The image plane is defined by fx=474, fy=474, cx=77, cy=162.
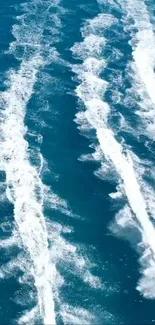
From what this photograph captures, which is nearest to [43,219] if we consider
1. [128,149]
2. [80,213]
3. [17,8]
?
[80,213]

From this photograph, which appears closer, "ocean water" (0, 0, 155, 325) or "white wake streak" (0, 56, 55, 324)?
"ocean water" (0, 0, 155, 325)

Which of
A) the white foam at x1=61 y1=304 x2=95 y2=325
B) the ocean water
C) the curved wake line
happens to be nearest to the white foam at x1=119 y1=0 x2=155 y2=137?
the ocean water

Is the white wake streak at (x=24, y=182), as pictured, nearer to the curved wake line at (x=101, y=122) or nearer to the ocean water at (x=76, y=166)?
the ocean water at (x=76, y=166)

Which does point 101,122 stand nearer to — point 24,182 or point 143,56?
point 24,182

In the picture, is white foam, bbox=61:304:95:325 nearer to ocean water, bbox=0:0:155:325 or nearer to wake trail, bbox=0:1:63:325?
ocean water, bbox=0:0:155:325

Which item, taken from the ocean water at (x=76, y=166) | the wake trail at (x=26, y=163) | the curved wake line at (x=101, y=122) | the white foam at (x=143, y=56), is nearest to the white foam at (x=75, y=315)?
the ocean water at (x=76, y=166)

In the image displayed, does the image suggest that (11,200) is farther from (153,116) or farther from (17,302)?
(153,116)
